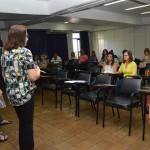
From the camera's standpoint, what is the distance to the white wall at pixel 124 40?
27.8 feet

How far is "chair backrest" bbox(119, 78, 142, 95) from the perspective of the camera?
9.52 feet

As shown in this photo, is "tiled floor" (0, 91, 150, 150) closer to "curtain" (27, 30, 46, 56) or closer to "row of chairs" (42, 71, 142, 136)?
"row of chairs" (42, 71, 142, 136)

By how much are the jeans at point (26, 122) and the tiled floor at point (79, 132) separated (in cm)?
50

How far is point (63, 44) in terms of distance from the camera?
360 inches

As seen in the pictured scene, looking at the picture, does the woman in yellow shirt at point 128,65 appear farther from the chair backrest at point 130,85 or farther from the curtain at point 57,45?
the curtain at point 57,45

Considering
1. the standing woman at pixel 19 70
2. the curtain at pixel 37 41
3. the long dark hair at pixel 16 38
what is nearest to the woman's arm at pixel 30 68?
the standing woman at pixel 19 70

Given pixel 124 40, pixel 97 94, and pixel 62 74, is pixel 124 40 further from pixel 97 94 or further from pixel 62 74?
pixel 97 94

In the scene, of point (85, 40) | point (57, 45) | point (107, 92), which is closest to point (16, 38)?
point (107, 92)

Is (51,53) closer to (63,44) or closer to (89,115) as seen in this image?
(63,44)

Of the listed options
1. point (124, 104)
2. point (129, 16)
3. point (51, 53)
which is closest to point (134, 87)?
point (124, 104)

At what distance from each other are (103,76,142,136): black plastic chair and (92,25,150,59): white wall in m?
6.00

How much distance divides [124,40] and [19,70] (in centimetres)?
808

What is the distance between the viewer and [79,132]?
281cm

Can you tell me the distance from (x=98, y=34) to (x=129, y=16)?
3062mm
